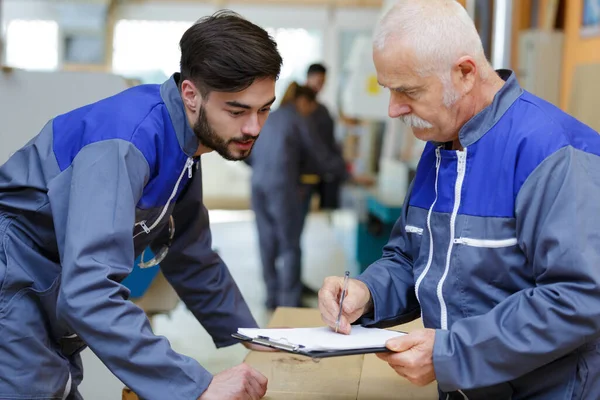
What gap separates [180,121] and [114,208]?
1.01ft

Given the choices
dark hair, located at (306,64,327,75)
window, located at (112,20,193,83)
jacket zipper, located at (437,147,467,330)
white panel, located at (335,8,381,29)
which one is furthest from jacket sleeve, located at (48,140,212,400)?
white panel, located at (335,8,381,29)

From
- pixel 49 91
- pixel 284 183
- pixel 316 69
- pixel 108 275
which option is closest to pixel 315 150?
pixel 284 183

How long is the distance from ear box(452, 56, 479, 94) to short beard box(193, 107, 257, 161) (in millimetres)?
458

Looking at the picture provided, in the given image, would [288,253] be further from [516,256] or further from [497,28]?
[516,256]

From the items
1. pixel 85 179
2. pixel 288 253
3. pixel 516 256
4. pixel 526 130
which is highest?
pixel 526 130

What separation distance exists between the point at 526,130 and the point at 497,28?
3.63 meters

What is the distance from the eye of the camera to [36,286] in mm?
1733

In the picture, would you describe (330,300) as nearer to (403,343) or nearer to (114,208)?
(403,343)

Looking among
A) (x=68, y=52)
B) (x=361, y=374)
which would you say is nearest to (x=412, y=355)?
(x=361, y=374)

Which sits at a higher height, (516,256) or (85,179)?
(85,179)

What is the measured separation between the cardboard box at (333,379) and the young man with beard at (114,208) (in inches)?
7.2

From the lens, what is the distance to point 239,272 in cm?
695

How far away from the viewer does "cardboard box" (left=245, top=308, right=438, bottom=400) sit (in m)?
1.95

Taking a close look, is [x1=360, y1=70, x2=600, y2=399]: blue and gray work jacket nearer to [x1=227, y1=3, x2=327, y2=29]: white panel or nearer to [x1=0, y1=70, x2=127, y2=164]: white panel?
[x1=0, y1=70, x2=127, y2=164]: white panel
